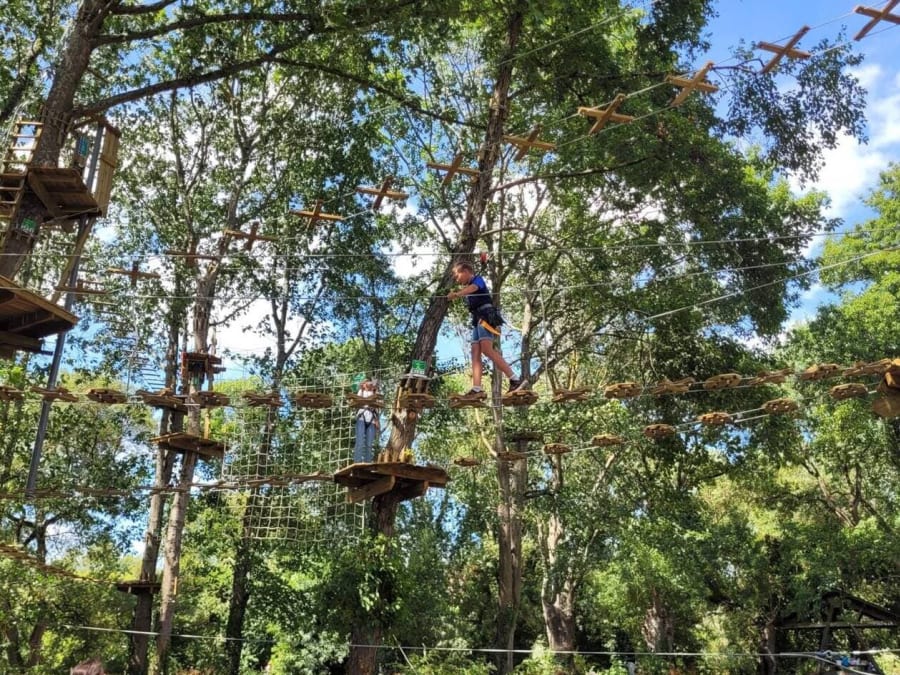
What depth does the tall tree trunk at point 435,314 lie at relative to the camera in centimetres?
698

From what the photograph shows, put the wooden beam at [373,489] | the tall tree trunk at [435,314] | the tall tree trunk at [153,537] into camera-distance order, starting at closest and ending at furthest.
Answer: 1. the wooden beam at [373,489]
2. the tall tree trunk at [435,314]
3. the tall tree trunk at [153,537]

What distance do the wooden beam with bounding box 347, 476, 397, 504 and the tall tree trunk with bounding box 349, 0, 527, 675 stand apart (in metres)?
0.33

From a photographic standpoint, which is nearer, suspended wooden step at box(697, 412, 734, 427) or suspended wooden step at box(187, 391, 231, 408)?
suspended wooden step at box(697, 412, 734, 427)

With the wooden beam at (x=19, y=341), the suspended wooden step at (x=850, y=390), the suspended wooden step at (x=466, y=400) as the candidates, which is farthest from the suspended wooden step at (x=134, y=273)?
the suspended wooden step at (x=850, y=390)

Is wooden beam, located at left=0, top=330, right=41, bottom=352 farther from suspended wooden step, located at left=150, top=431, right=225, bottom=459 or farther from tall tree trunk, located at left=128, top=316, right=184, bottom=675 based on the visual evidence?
tall tree trunk, located at left=128, top=316, right=184, bottom=675

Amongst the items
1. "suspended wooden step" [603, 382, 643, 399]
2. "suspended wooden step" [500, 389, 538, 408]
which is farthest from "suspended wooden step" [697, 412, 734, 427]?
"suspended wooden step" [500, 389, 538, 408]

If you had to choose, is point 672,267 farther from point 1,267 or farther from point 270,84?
point 1,267

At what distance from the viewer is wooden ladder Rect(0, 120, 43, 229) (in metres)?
7.02

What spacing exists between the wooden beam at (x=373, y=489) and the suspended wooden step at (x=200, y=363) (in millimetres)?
3507

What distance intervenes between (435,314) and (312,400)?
2.02 meters

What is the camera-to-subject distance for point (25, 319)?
696 cm

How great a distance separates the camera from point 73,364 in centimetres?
1223

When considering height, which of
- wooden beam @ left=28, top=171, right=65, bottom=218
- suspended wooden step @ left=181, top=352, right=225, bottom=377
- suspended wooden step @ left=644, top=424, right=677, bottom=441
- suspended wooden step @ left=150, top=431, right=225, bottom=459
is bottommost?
suspended wooden step @ left=644, top=424, right=677, bottom=441

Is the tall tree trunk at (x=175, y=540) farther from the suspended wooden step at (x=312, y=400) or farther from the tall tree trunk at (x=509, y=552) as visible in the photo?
the tall tree trunk at (x=509, y=552)
